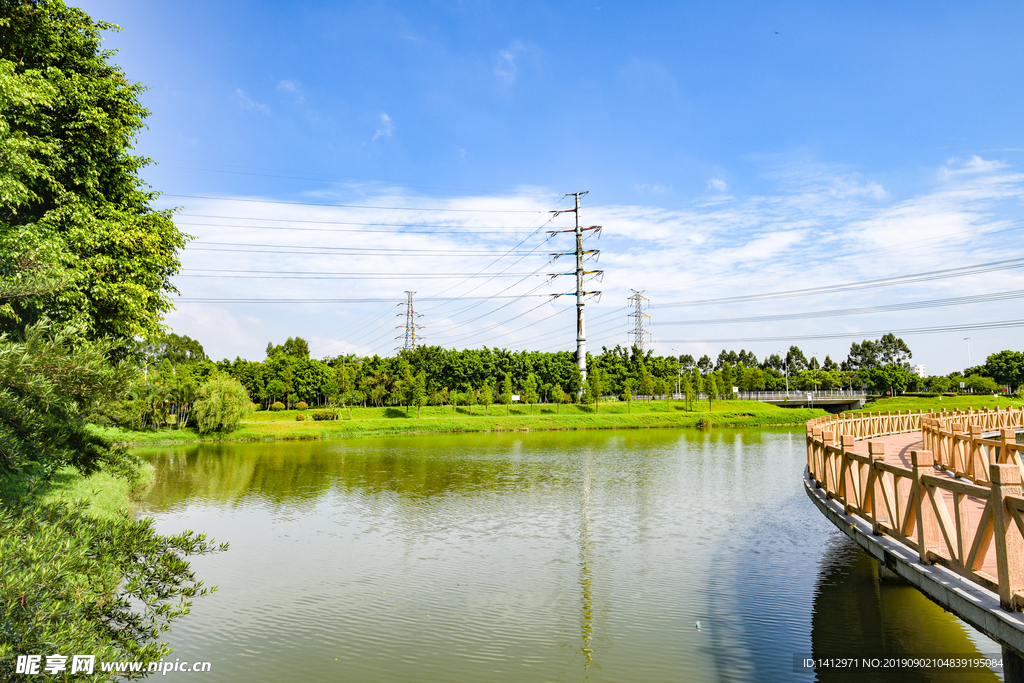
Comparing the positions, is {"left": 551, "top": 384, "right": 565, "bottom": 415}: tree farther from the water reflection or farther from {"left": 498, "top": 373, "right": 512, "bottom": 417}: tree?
the water reflection

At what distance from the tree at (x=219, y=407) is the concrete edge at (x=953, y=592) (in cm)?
5739

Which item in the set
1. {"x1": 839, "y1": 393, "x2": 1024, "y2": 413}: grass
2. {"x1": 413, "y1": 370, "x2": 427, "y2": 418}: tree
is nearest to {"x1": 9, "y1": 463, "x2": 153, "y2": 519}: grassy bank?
{"x1": 413, "y1": 370, "x2": 427, "y2": 418}: tree

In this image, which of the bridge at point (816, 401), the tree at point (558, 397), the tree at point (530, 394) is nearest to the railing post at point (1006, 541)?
the tree at point (530, 394)

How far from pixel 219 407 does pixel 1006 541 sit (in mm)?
60377

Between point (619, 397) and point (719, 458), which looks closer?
point (719, 458)

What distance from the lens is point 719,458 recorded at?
1478 inches

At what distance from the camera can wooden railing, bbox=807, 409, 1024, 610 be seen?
567 cm

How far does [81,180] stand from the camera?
59.1ft

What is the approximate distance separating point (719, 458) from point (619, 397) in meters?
59.1

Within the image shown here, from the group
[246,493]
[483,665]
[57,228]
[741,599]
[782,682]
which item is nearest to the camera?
[782,682]

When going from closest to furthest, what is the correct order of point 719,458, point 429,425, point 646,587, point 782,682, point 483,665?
point 782,682 → point 483,665 → point 646,587 → point 719,458 → point 429,425

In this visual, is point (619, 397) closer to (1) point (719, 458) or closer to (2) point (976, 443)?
(1) point (719, 458)

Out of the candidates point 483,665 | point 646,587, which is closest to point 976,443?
point 646,587

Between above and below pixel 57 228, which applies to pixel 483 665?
below
